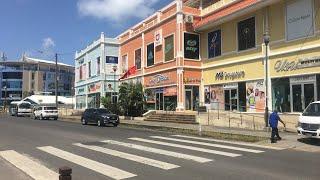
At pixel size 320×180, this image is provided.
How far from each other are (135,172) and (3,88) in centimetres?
13550

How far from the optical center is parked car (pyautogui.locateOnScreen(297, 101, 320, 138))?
18.5 metres

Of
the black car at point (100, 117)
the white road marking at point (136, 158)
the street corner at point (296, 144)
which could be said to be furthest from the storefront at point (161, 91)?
the white road marking at point (136, 158)

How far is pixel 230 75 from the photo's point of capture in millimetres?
35906

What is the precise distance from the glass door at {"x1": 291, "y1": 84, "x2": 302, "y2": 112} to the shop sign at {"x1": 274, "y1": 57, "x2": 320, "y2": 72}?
4.21ft

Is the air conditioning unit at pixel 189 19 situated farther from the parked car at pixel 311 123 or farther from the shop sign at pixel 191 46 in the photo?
the parked car at pixel 311 123

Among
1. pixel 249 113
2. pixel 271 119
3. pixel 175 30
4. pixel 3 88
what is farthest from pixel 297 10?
pixel 3 88

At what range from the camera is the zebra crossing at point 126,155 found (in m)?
11.8

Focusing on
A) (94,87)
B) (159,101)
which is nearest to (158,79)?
(159,101)

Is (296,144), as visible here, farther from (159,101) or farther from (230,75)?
(159,101)

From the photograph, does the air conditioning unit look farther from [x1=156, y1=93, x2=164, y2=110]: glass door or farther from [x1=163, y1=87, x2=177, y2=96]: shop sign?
[x1=156, y1=93, x2=164, y2=110]: glass door

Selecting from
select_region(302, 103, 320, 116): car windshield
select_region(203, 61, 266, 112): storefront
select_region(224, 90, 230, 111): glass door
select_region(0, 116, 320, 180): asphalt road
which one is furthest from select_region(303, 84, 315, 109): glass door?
select_region(0, 116, 320, 180): asphalt road

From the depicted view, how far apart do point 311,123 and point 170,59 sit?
955 inches

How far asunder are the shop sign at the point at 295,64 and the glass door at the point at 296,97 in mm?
1283

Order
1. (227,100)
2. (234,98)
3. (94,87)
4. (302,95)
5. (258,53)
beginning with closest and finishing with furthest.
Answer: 1. (302,95)
2. (258,53)
3. (234,98)
4. (227,100)
5. (94,87)
